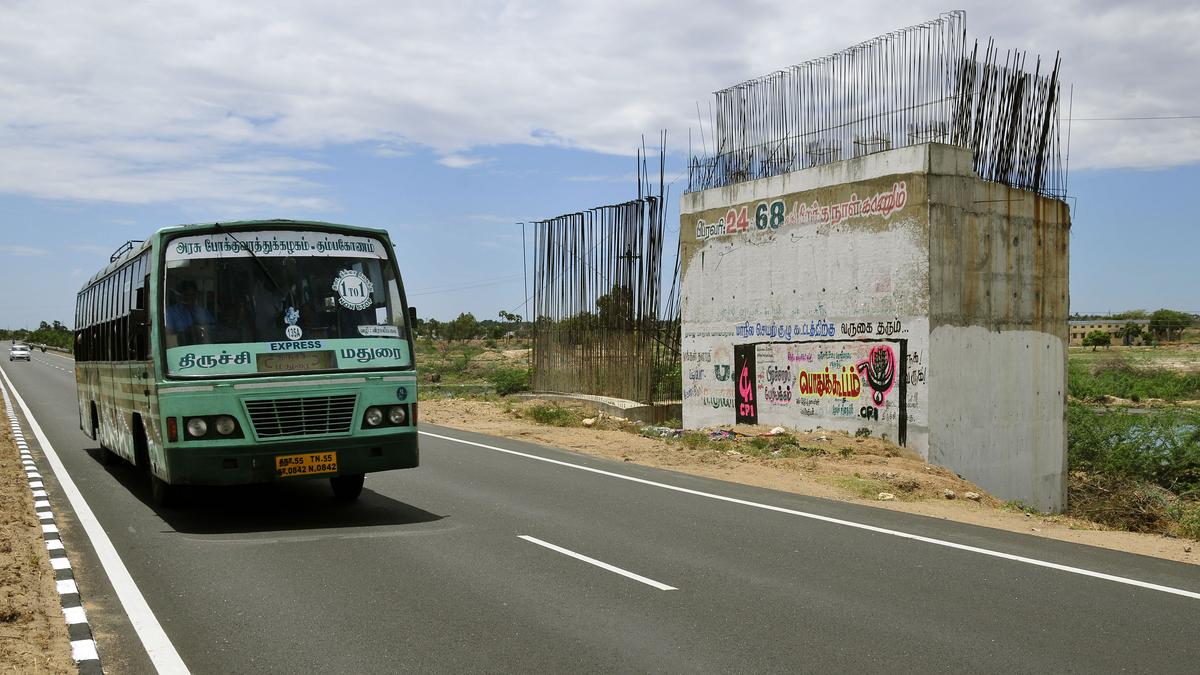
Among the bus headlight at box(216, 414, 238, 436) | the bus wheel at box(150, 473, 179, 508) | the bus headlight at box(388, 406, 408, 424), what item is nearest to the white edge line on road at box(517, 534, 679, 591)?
the bus headlight at box(388, 406, 408, 424)

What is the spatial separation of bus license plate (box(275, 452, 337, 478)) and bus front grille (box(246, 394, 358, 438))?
0.22 m

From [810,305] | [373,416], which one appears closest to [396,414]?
[373,416]

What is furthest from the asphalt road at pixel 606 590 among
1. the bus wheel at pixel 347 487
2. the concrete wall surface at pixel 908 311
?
the concrete wall surface at pixel 908 311

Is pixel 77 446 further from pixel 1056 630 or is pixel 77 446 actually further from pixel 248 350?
pixel 1056 630

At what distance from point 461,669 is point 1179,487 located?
2130cm

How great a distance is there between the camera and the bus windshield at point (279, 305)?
1008 centimetres

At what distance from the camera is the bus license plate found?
1002cm

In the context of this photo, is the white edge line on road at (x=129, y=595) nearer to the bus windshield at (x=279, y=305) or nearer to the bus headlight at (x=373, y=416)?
the bus windshield at (x=279, y=305)

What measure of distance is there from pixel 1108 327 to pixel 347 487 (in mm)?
132825

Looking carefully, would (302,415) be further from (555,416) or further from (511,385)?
(511,385)

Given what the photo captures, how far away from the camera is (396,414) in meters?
10.6

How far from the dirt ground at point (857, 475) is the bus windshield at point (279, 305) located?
6.10 metres

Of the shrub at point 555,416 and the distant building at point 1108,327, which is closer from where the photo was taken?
the shrub at point 555,416

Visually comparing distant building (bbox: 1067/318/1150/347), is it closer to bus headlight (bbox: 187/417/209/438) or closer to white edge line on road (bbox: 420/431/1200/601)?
white edge line on road (bbox: 420/431/1200/601)
